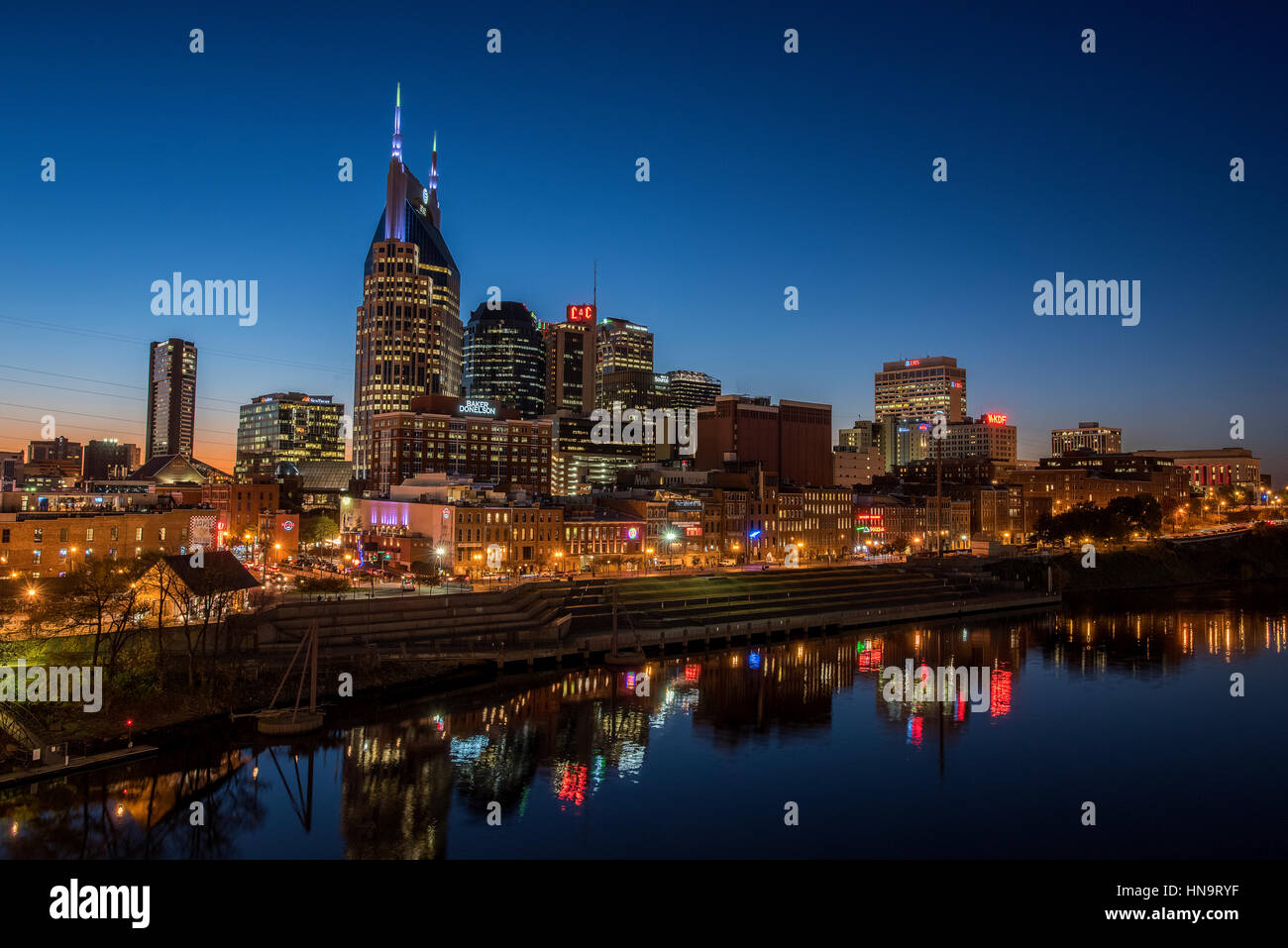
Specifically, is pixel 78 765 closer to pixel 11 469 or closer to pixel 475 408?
pixel 11 469

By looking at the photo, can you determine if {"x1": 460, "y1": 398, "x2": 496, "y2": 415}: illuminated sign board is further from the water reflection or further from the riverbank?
the water reflection

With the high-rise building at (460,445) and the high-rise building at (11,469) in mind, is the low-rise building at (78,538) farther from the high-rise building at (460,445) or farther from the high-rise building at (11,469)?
the high-rise building at (460,445)

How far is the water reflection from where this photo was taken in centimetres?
3044

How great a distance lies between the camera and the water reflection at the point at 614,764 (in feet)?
99.9

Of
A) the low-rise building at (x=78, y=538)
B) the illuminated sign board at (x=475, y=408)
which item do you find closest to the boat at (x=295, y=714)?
the low-rise building at (x=78, y=538)

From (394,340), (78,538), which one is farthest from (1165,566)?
(394,340)

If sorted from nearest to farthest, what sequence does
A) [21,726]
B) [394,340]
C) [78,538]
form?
[21,726], [78,538], [394,340]

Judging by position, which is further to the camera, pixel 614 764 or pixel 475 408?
pixel 475 408

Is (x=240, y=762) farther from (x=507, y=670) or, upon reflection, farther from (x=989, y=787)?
(x=989, y=787)

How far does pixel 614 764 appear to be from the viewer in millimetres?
38719

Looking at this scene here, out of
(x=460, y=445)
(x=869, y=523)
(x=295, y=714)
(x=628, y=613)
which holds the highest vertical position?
(x=460, y=445)

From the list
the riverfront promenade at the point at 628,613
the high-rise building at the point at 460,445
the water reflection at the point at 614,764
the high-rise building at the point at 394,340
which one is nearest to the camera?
the water reflection at the point at 614,764

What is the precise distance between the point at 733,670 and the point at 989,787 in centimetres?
2336
